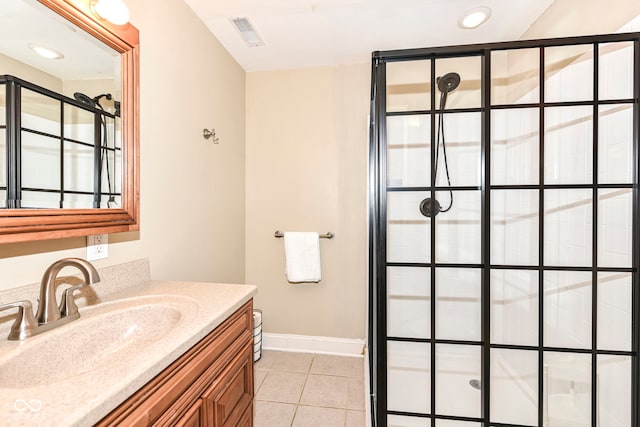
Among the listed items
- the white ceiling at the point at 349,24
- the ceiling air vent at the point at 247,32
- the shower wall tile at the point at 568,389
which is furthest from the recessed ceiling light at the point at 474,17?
the shower wall tile at the point at 568,389

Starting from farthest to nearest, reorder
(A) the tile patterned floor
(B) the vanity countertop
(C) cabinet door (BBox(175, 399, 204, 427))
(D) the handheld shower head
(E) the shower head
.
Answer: (A) the tile patterned floor, (E) the shower head, (D) the handheld shower head, (C) cabinet door (BBox(175, 399, 204, 427)), (B) the vanity countertop

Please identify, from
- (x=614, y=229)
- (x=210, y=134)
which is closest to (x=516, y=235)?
(x=614, y=229)

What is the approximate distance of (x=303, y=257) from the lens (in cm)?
238

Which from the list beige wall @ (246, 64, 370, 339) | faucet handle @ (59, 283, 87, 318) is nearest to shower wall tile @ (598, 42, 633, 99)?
beige wall @ (246, 64, 370, 339)

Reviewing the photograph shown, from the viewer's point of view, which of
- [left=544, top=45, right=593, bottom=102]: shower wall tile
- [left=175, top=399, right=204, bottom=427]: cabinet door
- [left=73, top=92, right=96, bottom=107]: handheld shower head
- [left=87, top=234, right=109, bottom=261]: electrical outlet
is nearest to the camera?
[left=175, top=399, right=204, bottom=427]: cabinet door

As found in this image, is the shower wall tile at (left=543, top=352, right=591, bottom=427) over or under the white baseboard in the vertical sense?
over

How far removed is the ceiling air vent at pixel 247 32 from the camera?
1.91 metres

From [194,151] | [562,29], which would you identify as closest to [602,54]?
[562,29]

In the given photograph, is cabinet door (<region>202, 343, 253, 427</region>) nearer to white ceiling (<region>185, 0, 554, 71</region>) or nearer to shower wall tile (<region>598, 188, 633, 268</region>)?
shower wall tile (<region>598, 188, 633, 268</region>)

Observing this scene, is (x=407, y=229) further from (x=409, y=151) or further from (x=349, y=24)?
(x=349, y=24)

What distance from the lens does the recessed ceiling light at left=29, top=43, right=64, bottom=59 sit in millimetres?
902

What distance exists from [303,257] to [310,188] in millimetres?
578

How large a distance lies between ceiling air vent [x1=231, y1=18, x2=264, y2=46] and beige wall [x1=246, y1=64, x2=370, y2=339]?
420 mm

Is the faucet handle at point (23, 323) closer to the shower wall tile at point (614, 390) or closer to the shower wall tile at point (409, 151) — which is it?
the shower wall tile at point (409, 151)
